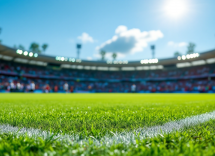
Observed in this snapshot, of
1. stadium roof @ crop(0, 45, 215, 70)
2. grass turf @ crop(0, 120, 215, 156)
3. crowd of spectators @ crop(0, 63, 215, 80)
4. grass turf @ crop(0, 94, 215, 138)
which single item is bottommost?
grass turf @ crop(0, 94, 215, 138)

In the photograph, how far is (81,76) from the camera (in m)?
46.3

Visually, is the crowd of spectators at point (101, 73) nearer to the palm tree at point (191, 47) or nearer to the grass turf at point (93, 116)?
the palm tree at point (191, 47)

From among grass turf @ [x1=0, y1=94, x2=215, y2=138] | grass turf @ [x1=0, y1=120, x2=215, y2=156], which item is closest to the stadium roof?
grass turf @ [x1=0, y1=94, x2=215, y2=138]

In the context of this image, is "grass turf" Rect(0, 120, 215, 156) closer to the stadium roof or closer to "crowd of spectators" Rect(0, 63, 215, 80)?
the stadium roof

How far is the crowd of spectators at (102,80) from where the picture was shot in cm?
3585

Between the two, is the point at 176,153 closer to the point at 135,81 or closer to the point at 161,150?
the point at 161,150

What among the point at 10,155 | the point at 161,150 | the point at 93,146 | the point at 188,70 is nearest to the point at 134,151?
the point at 161,150

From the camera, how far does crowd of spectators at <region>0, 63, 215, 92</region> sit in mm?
35850

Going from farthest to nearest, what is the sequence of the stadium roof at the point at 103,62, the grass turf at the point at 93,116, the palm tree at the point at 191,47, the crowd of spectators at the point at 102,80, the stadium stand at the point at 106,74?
the palm tree at the point at 191,47, the stadium stand at the point at 106,74, the crowd of spectators at the point at 102,80, the stadium roof at the point at 103,62, the grass turf at the point at 93,116

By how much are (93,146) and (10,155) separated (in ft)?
1.72

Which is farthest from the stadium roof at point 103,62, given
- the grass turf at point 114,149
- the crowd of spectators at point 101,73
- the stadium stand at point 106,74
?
the grass turf at point 114,149

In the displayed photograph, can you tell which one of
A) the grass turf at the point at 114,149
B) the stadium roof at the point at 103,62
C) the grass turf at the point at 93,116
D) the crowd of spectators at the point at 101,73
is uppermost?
the stadium roof at the point at 103,62

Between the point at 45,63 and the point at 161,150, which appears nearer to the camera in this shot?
the point at 161,150

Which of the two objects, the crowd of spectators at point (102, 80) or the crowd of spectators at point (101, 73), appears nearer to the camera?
the crowd of spectators at point (102, 80)
